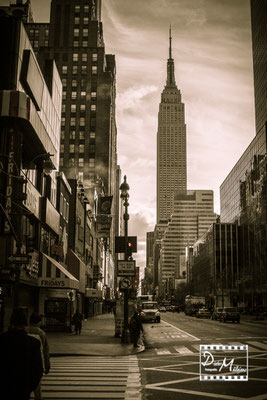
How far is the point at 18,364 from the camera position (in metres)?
5.75

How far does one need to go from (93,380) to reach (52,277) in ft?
72.3

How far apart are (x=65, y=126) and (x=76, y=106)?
633 centimetres

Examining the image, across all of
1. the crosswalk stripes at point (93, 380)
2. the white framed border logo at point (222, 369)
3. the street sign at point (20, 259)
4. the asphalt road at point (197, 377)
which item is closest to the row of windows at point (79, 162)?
the street sign at point (20, 259)

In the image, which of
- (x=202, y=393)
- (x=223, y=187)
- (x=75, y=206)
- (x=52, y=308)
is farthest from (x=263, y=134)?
(x=202, y=393)

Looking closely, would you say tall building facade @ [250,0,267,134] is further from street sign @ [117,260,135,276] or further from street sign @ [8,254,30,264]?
street sign @ [8,254,30,264]

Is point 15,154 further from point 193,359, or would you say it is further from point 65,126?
point 65,126

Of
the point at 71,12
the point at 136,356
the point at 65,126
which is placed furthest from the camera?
the point at 71,12

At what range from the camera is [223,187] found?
148750 millimetres

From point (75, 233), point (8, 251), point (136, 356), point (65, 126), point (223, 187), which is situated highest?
point (65, 126)

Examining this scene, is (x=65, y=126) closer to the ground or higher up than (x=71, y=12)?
closer to the ground

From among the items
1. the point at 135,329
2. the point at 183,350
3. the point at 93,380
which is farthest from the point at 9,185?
the point at 93,380

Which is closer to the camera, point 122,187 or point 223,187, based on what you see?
point 122,187

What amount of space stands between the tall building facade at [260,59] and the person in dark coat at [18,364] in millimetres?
127529

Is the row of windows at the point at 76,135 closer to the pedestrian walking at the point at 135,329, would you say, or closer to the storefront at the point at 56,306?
the storefront at the point at 56,306
